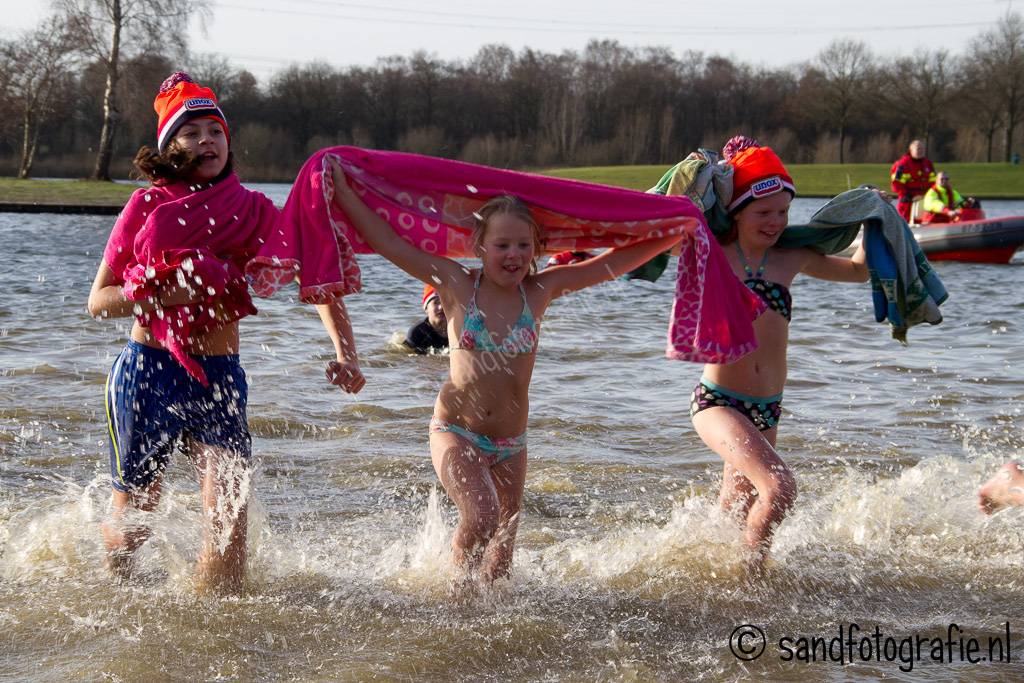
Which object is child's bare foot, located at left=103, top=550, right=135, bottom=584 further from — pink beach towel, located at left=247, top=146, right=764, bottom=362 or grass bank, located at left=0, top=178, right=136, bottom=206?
grass bank, located at left=0, top=178, right=136, bottom=206

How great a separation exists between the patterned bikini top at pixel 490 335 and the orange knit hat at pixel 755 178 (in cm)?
117

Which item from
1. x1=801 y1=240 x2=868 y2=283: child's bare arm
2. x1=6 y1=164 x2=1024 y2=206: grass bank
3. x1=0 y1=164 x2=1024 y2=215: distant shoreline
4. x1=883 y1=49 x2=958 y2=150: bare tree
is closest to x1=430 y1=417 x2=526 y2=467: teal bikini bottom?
x1=801 y1=240 x2=868 y2=283: child's bare arm

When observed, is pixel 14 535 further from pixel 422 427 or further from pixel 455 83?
pixel 455 83

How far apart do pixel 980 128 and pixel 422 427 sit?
64.3 metres

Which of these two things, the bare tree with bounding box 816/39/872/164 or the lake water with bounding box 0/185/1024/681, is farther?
the bare tree with bounding box 816/39/872/164

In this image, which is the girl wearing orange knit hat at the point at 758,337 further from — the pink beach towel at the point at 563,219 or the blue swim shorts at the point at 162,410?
the blue swim shorts at the point at 162,410

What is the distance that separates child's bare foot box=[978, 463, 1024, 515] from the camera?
189 inches

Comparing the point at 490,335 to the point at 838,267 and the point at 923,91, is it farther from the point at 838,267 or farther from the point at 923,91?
the point at 923,91

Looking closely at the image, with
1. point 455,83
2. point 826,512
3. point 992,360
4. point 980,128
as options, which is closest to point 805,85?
point 980,128

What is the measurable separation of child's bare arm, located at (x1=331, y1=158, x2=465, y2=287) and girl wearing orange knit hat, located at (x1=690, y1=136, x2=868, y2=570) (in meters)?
1.22

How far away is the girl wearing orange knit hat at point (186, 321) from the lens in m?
3.87

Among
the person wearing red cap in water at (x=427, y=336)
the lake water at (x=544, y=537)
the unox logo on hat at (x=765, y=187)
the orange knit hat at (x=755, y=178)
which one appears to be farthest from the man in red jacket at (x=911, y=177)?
the unox logo on hat at (x=765, y=187)

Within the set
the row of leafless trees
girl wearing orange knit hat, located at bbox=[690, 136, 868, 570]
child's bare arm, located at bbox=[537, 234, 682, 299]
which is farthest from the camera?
the row of leafless trees

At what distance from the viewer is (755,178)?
15.7 ft
